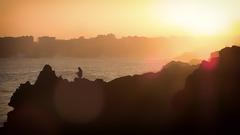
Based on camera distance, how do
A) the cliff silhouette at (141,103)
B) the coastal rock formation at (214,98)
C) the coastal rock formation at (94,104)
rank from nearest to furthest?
the coastal rock formation at (214,98), the cliff silhouette at (141,103), the coastal rock formation at (94,104)

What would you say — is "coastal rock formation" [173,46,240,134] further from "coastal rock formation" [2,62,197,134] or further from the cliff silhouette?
"coastal rock formation" [2,62,197,134]

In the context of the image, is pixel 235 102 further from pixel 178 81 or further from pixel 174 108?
pixel 178 81

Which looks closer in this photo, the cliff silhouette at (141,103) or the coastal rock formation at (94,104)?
the cliff silhouette at (141,103)

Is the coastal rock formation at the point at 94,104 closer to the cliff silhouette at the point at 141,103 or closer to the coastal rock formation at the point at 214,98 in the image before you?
the cliff silhouette at the point at 141,103

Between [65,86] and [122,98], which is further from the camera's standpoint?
[65,86]

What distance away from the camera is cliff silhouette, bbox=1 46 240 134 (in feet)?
152

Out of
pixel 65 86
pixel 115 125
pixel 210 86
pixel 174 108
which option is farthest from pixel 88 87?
pixel 210 86

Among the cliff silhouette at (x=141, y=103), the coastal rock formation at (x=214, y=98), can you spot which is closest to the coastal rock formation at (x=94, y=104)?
the cliff silhouette at (x=141, y=103)

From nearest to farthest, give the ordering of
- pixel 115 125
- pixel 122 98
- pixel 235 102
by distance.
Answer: pixel 235 102 → pixel 115 125 → pixel 122 98

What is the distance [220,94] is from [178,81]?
13.7m

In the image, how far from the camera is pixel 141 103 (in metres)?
57.6

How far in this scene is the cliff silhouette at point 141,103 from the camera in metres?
46.4

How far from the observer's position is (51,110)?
203 feet

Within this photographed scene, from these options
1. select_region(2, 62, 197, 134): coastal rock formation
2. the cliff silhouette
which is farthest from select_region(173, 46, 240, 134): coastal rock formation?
select_region(2, 62, 197, 134): coastal rock formation
